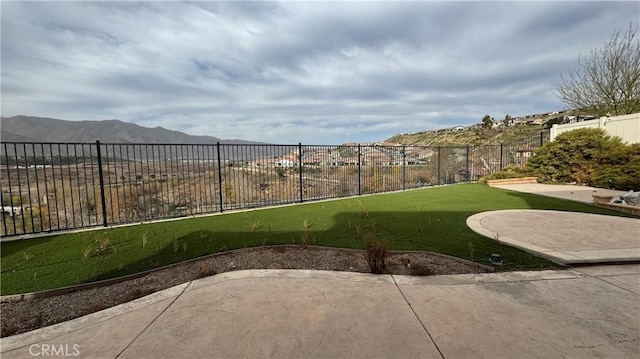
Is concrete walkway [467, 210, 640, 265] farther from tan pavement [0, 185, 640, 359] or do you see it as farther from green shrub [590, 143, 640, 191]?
green shrub [590, 143, 640, 191]

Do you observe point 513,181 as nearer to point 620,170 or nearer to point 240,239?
point 620,170

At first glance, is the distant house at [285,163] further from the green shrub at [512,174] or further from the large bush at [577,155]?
the large bush at [577,155]

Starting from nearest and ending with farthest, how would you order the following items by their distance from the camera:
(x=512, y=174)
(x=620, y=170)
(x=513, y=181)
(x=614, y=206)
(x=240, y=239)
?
(x=240, y=239) → (x=614, y=206) → (x=620, y=170) → (x=513, y=181) → (x=512, y=174)

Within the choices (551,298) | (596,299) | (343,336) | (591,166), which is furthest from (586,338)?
(591,166)

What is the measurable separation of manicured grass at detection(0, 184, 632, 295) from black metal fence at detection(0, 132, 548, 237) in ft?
3.70

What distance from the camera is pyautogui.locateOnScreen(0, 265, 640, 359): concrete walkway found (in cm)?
198

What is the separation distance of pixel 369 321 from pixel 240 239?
10.7 feet

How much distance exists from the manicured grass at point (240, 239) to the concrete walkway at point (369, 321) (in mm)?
838

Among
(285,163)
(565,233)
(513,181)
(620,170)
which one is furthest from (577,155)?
(285,163)

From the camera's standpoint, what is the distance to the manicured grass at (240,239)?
12.1 ft

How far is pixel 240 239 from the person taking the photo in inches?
195

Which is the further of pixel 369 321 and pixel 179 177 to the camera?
pixel 179 177

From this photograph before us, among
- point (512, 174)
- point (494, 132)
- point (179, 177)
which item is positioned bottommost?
point (512, 174)

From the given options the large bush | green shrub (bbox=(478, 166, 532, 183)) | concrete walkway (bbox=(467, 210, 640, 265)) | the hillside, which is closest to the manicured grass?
concrete walkway (bbox=(467, 210, 640, 265))
